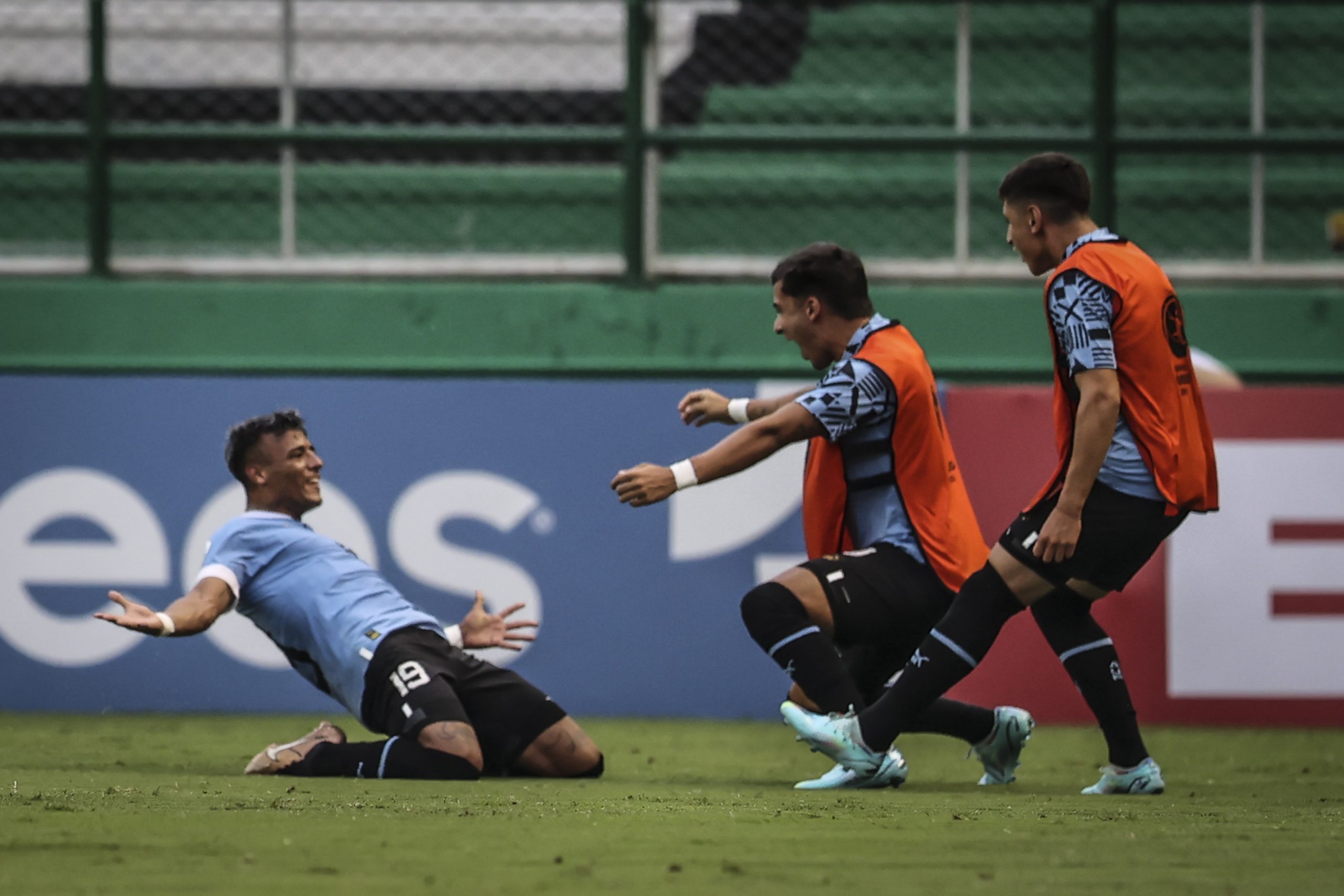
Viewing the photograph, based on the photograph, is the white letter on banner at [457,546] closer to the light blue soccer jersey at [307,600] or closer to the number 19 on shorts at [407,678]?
the light blue soccer jersey at [307,600]

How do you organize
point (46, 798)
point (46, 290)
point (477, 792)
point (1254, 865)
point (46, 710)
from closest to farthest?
point (1254, 865) → point (46, 798) → point (477, 792) → point (46, 710) → point (46, 290)

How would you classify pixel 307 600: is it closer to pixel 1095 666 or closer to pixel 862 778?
pixel 862 778

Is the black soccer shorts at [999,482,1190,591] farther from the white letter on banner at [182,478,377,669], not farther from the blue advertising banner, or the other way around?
the white letter on banner at [182,478,377,669]

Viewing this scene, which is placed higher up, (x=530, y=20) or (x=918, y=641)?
(x=530, y=20)

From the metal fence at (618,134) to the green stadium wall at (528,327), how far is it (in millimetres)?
383

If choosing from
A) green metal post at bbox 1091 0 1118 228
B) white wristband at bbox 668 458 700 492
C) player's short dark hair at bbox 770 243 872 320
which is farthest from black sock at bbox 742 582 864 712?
green metal post at bbox 1091 0 1118 228

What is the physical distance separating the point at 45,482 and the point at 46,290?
104 cm

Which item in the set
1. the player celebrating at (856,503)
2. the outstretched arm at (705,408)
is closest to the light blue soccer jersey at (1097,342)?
the player celebrating at (856,503)

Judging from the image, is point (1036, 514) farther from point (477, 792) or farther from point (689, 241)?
point (689, 241)

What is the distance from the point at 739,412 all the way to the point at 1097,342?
44.5 inches

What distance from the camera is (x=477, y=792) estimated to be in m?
4.47

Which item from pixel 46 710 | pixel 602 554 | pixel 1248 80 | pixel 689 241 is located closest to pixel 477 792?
pixel 602 554

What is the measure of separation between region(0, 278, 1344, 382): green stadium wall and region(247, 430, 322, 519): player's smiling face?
2382 mm

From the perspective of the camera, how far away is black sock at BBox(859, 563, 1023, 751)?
4.48 m
